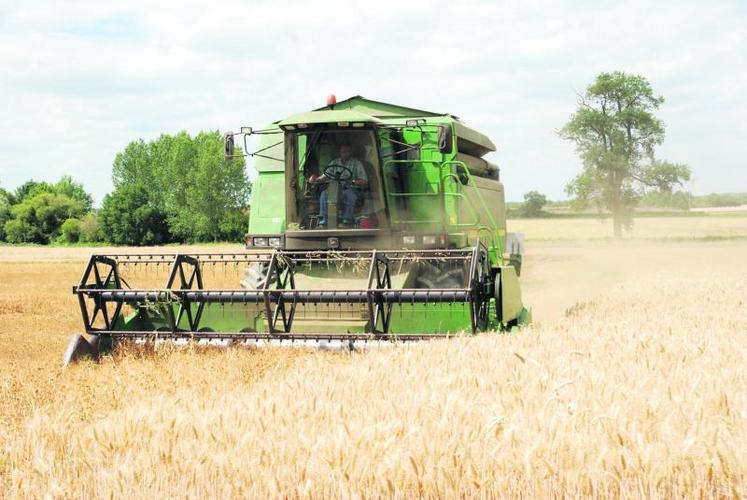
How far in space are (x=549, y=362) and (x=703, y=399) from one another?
4.80ft

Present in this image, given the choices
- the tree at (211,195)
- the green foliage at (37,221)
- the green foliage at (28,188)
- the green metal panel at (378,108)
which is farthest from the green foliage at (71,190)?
the green metal panel at (378,108)

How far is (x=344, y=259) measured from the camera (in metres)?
8.43

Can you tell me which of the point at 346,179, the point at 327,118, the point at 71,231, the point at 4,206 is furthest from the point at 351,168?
the point at 4,206

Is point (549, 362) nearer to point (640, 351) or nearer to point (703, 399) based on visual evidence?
point (640, 351)

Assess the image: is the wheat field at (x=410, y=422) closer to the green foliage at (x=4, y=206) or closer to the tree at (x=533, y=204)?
the tree at (x=533, y=204)

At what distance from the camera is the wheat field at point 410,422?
3363mm

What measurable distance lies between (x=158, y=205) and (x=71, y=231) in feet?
26.2

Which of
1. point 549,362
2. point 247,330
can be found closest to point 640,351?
point 549,362

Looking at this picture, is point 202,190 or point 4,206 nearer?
point 202,190

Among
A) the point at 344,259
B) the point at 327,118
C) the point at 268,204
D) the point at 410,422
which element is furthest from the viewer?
the point at 268,204

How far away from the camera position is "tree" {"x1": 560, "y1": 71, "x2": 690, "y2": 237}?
47750 mm

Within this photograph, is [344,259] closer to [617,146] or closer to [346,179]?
[346,179]

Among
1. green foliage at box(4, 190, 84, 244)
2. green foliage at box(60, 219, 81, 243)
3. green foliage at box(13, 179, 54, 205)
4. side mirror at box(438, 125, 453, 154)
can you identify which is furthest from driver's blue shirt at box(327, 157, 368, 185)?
green foliage at box(13, 179, 54, 205)

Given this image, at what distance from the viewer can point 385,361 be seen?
598 cm
